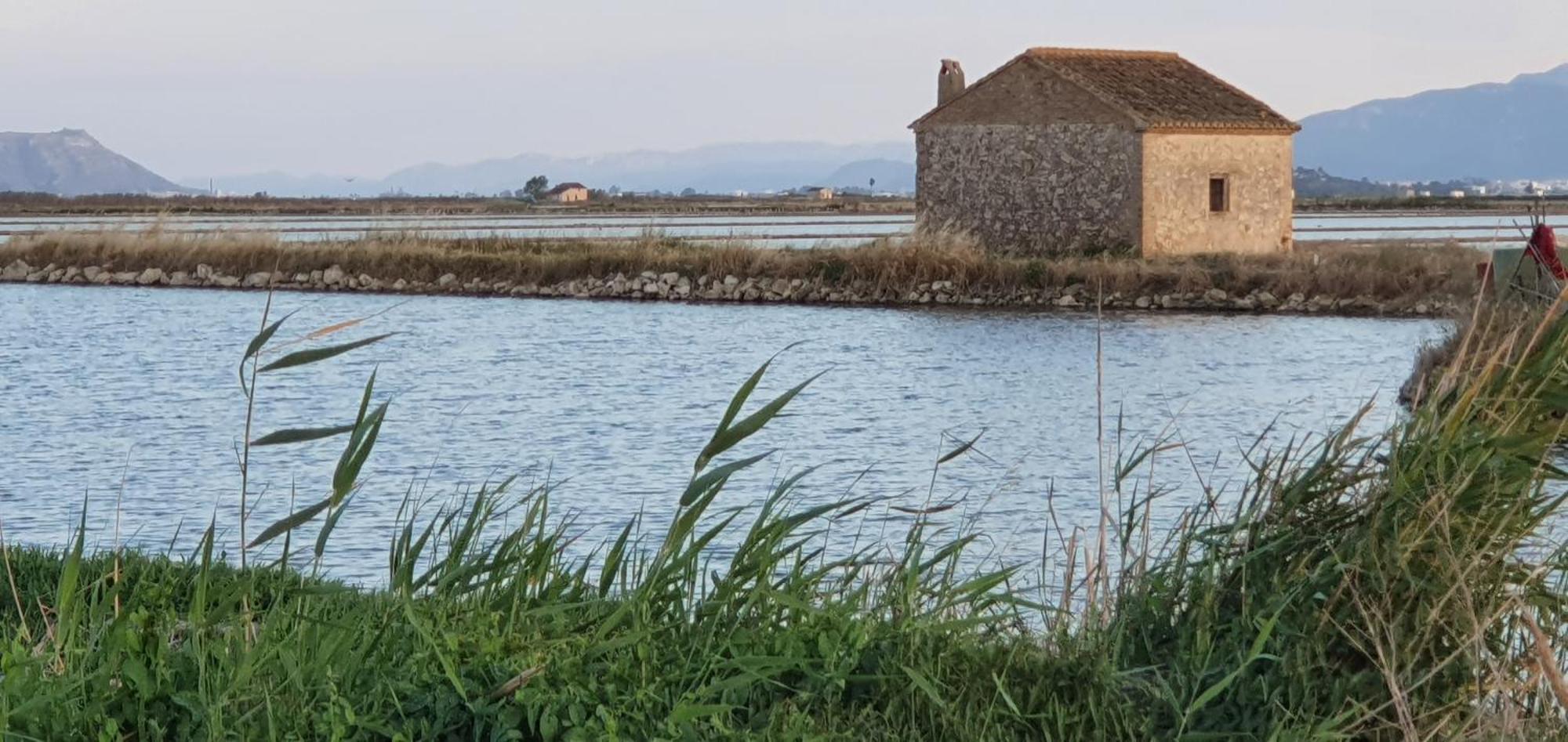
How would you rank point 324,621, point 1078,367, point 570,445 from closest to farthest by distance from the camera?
point 324,621 < point 570,445 < point 1078,367

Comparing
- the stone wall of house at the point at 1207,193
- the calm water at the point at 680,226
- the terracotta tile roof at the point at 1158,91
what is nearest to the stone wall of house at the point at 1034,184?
the stone wall of house at the point at 1207,193

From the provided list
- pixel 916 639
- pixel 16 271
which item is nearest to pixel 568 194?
pixel 16 271

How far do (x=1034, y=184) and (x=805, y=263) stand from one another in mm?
4381

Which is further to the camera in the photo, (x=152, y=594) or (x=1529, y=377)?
(x=152, y=594)

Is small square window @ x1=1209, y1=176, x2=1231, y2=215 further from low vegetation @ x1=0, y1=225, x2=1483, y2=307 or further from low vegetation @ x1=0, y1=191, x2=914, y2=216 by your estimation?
low vegetation @ x1=0, y1=191, x2=914, y2=216

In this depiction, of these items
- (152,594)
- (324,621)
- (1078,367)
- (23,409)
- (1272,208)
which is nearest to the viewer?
(324,621)

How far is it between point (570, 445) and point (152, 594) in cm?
1019

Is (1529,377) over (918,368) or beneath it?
over

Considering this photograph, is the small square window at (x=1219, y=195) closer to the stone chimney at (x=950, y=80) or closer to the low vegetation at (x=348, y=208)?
the stone chimney at (x=950, y=80)

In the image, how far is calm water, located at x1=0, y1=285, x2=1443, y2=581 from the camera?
513 inches

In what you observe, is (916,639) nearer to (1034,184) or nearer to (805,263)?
(805,263)

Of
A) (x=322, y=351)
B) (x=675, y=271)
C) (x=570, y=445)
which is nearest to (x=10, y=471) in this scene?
(x=570, y=445)

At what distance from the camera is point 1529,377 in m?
5.25

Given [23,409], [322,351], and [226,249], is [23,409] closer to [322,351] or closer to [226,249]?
[322,351]
